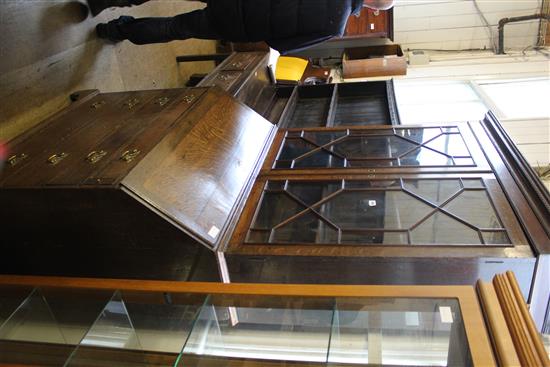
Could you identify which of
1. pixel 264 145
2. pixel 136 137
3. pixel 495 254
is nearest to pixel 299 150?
pixel 264 145

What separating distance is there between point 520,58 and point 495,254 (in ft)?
13.1

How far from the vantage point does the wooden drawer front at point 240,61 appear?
2898 millimetres

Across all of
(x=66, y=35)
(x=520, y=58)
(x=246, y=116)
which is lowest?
(x=520, y=58)

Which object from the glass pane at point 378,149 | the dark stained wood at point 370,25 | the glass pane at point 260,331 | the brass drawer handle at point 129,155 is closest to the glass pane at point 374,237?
the glass pane at point 260,331

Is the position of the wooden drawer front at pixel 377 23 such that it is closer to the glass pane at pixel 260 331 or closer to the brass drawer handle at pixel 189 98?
the brass drawer handle at pixel 189 98

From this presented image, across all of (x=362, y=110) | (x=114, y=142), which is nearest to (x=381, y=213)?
(x=114, y=142)

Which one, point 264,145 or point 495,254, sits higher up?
point 264,145

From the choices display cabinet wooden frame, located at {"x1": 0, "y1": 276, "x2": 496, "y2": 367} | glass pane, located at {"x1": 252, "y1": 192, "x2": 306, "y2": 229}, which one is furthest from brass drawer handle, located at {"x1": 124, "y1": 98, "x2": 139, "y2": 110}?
display cabinet wooden frame, located at {"x1": 0, "y1": 276, "x2": 496, "y2": 367}

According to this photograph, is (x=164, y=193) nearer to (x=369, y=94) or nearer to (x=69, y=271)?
(x=69, y=271)

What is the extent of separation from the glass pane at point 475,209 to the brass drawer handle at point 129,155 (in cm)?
132

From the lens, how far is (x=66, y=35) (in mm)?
2189

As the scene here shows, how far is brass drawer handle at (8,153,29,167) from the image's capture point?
150cm

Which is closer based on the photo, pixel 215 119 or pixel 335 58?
pixel 215 119

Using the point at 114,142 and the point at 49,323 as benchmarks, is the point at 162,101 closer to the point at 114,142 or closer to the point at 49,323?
the point at 114,142
